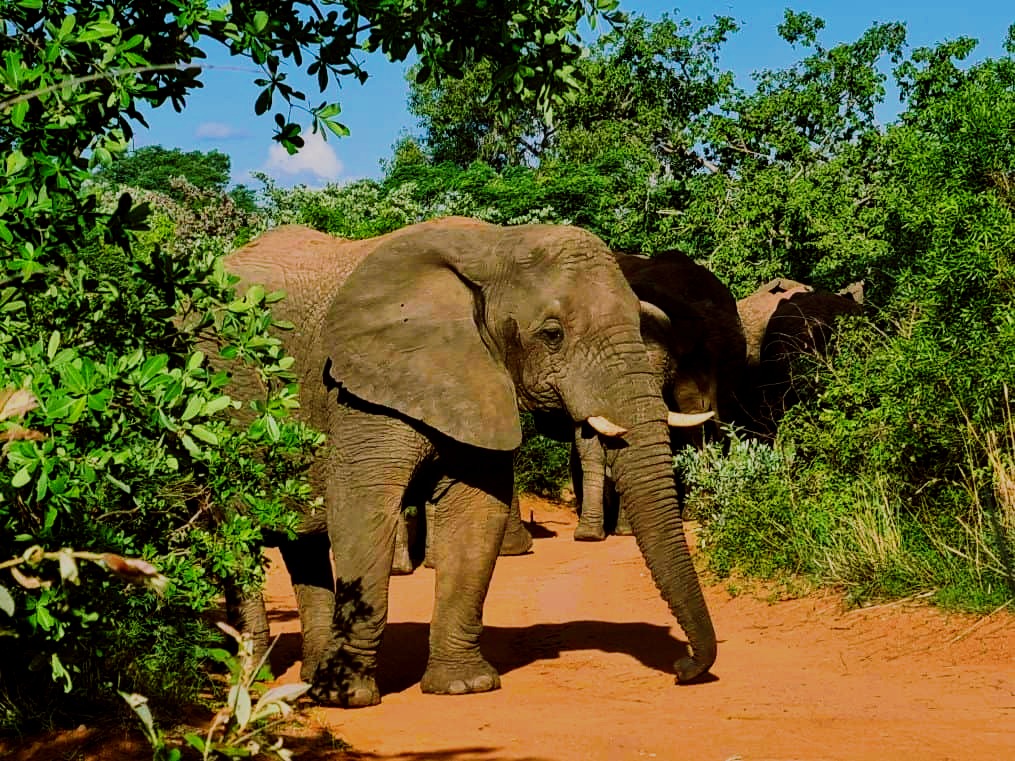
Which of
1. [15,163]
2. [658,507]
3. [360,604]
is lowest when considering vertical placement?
[360,604]

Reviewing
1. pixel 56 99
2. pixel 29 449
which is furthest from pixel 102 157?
pixel 29 449

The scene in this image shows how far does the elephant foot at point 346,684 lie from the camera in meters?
7.84

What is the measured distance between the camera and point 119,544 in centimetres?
570

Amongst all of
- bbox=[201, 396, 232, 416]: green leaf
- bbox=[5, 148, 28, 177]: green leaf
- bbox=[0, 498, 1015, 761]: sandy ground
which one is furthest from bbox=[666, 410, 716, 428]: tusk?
bbox=[5, 148, 28, 177]: green leaf

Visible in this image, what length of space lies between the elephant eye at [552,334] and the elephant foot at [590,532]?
807 centimetres

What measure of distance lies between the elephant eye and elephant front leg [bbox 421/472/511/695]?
3.18 feet

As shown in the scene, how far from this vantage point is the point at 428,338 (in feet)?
26.7

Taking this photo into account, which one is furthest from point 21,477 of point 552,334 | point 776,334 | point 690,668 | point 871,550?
point 776,334

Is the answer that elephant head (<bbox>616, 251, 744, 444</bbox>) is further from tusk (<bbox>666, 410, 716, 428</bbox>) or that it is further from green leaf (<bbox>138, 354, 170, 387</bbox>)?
green leaf (<bbox>138, 354, 170, 387</bbox>)

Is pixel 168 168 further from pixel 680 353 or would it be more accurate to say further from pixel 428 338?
pixel 428 338

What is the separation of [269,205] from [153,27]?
21.2 meters

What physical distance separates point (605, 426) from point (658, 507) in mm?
512

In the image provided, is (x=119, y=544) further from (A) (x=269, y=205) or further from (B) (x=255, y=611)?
(A) (x=269, y=205)

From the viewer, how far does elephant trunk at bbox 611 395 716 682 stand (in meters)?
7.59
